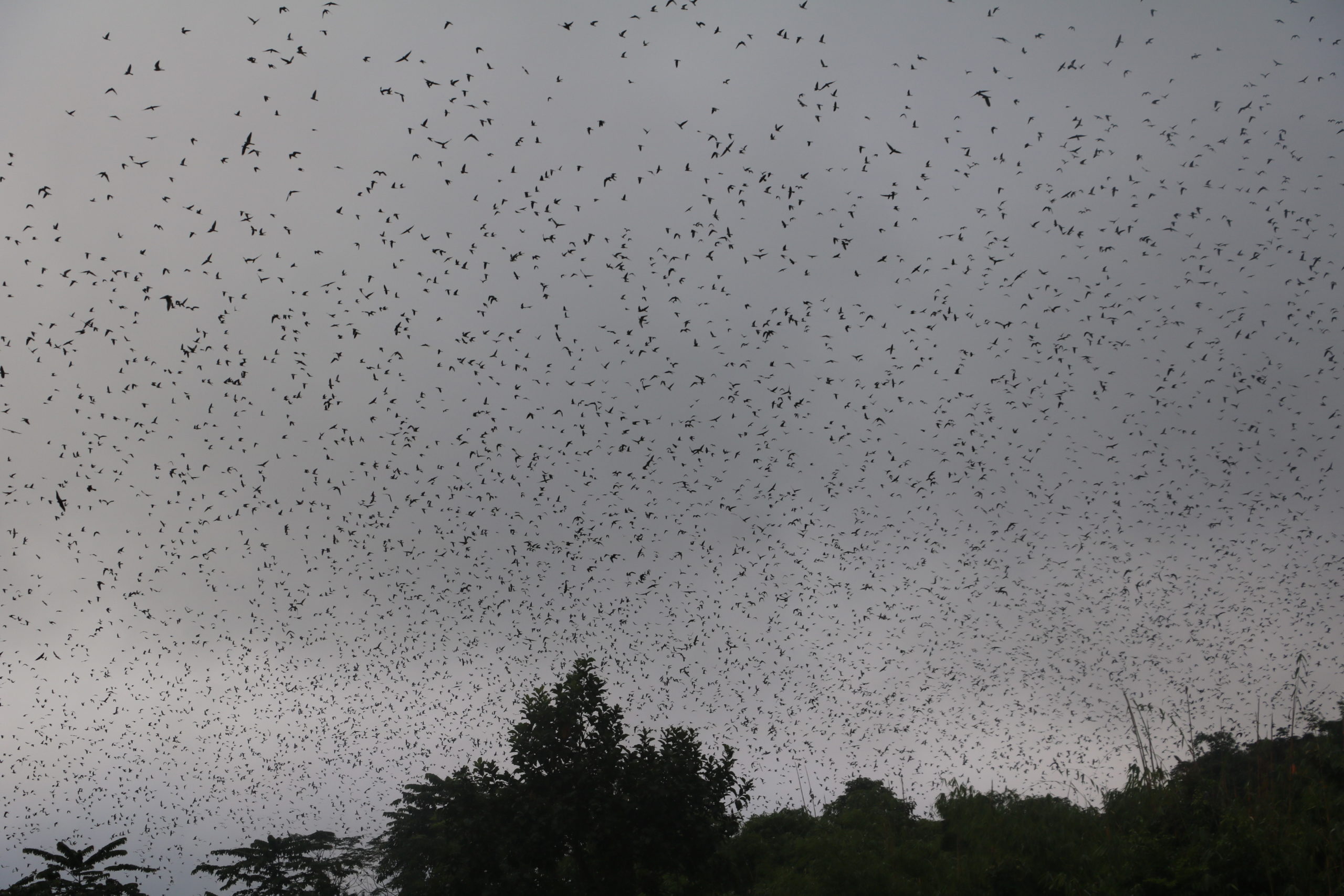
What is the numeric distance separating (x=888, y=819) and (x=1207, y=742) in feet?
95.6

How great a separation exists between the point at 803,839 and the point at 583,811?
34.1ft

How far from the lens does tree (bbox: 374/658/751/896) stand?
25.8 m

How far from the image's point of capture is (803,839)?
32.1 metres

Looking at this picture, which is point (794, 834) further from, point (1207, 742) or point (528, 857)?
point (1207, 742)

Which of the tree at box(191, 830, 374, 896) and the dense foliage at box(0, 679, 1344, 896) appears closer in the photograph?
the dense foliage at box(0, 679, 1344, 896)

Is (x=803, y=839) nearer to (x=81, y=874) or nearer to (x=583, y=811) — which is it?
(x=583, y=811)

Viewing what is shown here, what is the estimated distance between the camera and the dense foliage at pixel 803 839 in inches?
789

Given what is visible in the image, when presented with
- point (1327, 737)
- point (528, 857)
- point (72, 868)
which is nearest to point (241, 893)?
point (72, 868)

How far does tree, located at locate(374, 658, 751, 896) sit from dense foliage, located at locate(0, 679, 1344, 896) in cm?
5

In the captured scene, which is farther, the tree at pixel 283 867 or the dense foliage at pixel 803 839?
the tree at pixel 283 867

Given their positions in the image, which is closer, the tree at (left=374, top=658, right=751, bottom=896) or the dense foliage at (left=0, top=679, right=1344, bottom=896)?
the dense foliage at (left=0, top=679, right=1344, bottom=896)

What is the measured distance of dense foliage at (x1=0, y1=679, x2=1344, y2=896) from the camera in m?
20.0

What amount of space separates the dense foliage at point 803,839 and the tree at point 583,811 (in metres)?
0.05

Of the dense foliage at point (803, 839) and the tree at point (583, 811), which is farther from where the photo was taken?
the tree at point (583, 811)
